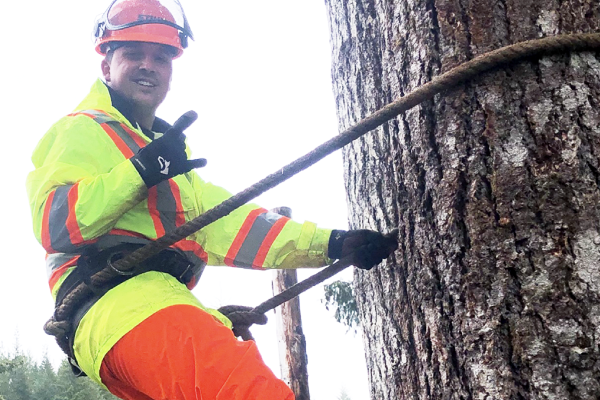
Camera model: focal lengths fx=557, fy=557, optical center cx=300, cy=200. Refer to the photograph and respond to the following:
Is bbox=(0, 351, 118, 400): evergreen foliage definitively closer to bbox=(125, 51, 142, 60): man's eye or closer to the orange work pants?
bbox=(125, 51, 142, 60): man's eye

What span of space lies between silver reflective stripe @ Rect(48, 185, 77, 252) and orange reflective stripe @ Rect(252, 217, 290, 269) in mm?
739

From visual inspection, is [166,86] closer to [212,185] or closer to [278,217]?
[212,185]

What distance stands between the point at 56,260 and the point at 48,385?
2028cm

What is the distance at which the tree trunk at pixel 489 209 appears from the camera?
1.04 metres

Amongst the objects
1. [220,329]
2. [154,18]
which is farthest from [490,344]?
[154,18]

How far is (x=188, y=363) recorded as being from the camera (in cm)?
153

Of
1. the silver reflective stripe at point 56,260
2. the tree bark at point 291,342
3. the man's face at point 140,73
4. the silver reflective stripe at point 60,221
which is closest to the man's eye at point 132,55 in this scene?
the man's face at point 140,73

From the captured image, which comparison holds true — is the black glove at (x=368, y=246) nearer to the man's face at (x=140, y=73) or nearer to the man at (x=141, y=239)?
the man at (x=141, y=239)

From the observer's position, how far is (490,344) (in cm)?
109

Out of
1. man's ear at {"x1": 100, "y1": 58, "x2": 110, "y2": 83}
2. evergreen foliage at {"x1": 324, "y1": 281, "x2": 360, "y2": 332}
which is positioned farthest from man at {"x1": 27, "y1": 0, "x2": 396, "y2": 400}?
evergreen foliage at {"x1": 324, "y1": 281, "x2": 360, "y2": 332}

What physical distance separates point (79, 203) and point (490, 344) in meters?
1.17

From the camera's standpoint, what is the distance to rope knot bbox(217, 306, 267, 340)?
7.45 ft

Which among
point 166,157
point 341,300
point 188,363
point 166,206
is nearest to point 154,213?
point 166,206

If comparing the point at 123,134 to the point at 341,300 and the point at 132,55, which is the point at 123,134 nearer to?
the point at 132,55
